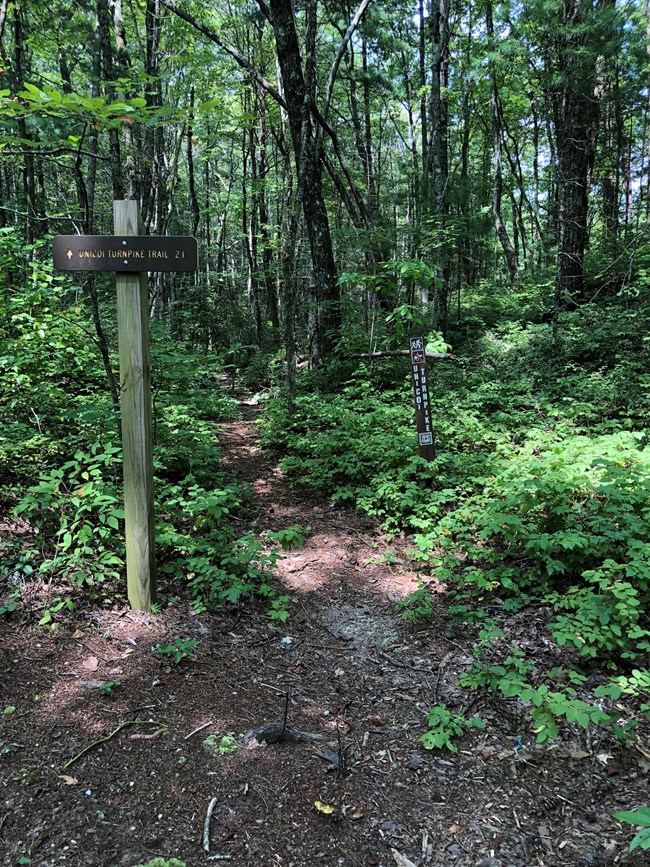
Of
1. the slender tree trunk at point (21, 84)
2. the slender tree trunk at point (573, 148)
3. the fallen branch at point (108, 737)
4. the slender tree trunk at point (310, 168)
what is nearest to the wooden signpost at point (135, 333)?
the fallen branch at point (108, 737)

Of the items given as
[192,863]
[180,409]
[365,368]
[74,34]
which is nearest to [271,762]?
[192,863]

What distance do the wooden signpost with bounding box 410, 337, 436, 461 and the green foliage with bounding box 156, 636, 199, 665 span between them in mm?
3546

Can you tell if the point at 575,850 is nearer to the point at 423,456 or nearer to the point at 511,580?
the point at 511,580

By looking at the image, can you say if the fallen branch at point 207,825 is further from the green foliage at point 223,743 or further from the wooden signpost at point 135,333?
the wooden signpost at point 135,333

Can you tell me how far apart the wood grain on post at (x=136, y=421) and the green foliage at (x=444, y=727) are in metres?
2.10

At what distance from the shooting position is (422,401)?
6.18 m

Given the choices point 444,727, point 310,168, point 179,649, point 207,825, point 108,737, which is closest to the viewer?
point 207,825

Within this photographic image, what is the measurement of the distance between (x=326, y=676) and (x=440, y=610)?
1.20 m

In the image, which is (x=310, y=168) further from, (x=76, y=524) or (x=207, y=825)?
(x=207, y=825)

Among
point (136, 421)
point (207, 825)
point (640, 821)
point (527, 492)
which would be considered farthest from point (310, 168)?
point (640, 821)

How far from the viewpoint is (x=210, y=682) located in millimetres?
3275

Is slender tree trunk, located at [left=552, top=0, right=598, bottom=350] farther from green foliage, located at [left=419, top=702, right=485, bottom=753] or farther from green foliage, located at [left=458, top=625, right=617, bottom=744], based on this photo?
green foliage, located at [left=419, top=702, right=485, bottom=753]

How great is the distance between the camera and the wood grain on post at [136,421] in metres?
3.42

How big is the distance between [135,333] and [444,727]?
319cm
